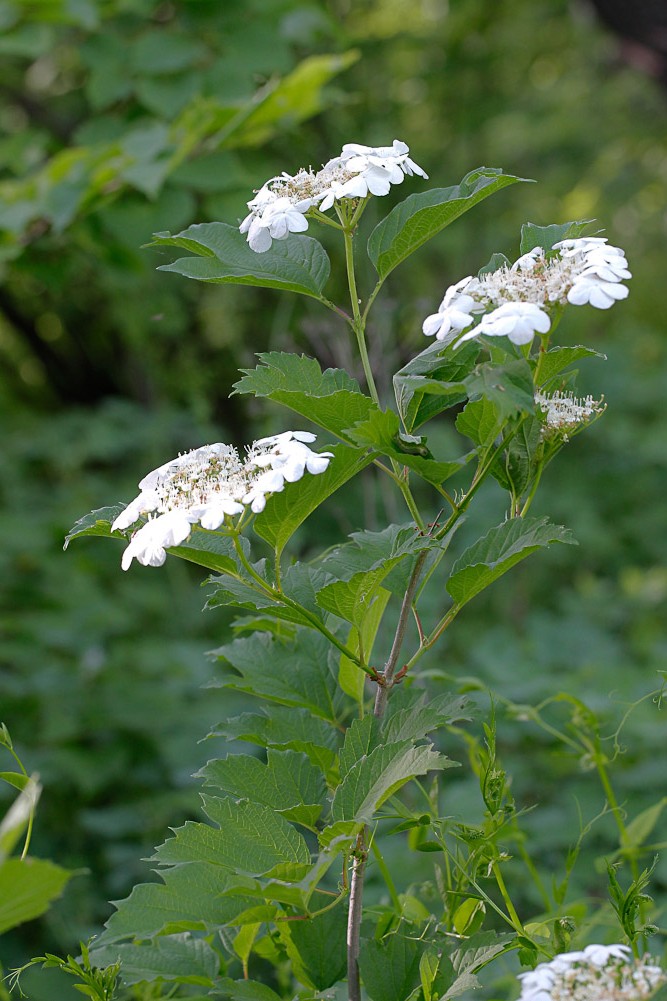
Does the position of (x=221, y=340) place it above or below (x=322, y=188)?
below

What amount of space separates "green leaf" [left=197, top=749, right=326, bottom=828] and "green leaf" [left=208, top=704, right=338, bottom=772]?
1cm

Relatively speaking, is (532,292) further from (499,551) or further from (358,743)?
(358,743)

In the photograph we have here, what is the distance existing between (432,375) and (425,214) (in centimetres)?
9

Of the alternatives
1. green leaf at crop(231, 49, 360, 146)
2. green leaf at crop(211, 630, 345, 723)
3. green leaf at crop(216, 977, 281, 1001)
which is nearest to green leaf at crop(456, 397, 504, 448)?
green leaf at crop(211, 630, 345, 723)

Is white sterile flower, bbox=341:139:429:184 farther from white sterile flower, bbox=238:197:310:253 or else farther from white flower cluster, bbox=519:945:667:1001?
white flower cluster, bbox=519:945:667:1001

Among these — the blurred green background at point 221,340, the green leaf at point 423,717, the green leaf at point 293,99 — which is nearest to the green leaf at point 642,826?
the blurred green background at point 221,340

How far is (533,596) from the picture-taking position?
254 cm

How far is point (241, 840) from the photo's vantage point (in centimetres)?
54

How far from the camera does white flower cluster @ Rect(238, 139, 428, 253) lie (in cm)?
53

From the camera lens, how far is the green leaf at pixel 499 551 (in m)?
0.53

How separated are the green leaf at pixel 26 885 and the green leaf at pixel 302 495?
206mm

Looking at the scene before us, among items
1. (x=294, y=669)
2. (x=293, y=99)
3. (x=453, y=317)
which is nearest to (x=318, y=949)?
(x=294, y=669)

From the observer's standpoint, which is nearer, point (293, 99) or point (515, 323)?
point (515, 323)

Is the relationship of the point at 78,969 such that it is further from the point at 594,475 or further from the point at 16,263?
the point at 594,475
